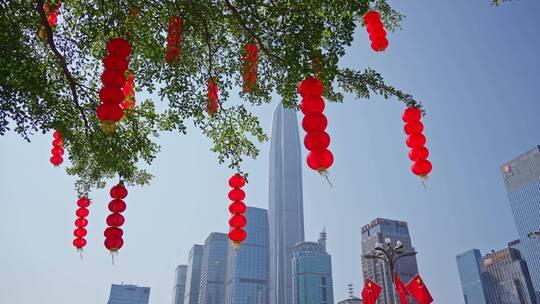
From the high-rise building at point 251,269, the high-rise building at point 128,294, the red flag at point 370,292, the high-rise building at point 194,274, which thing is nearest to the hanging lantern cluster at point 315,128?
the red flag at point 370,292

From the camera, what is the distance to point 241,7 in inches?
220

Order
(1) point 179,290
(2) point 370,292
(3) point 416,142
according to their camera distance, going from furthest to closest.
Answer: (1) point 179,290 < (2) point 370,292 < (3) point 416,142

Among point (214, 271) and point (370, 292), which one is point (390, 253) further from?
point (214, 271)

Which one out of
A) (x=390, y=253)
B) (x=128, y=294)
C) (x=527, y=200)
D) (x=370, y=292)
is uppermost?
(x=527, y=200)

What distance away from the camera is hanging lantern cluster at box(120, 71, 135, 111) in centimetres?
726

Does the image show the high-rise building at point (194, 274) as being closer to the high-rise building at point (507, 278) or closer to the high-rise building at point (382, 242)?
the high-rise building at point (382, 242)

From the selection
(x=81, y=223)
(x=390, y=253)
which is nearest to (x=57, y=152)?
(x=81, y=223)

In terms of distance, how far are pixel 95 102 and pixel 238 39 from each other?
2902mm

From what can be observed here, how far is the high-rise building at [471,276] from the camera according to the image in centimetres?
13338

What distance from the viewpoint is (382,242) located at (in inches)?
4316

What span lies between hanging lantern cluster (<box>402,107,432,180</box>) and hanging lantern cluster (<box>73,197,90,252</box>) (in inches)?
253

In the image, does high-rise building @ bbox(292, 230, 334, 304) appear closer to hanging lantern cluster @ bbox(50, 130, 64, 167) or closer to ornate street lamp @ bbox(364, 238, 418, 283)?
ornate street lamp @ bbox(364, 238, 418, 283)

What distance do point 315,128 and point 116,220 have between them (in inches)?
152

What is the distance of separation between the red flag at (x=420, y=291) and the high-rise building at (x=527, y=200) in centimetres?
10400
